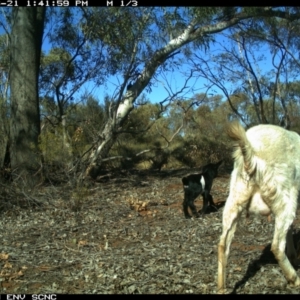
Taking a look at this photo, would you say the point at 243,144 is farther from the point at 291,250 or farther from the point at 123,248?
the point at 123,248

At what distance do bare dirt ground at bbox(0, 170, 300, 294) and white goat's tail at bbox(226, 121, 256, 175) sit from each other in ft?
4.61

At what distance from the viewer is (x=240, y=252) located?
6.77 metres

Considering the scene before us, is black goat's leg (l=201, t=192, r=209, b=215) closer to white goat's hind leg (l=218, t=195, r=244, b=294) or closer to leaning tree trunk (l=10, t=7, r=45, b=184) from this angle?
white goat's hind leg (l=218, t=195, r=244, b=294)

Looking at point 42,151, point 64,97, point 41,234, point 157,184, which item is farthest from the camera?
point 64,97


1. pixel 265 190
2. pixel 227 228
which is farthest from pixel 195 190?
pixel 265 190

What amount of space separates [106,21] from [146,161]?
7.03 m

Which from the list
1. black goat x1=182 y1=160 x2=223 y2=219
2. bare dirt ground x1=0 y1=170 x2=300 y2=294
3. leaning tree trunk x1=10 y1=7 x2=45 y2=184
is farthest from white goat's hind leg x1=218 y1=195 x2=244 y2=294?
leaning tree trunk x1=10 y1=7 x2=45 y2=184

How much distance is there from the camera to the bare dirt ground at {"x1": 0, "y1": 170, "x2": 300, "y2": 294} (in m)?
5.62

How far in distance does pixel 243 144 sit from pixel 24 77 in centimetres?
965

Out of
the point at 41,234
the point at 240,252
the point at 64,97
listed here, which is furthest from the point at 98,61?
the point at 240,252

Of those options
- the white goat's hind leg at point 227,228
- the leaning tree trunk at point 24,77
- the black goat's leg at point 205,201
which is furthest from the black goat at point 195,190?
the leaning tree trunk at point 24,77

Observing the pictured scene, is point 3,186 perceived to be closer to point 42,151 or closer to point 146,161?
point 42,151

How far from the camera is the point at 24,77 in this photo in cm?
1332

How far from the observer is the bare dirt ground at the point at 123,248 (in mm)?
5625
